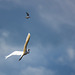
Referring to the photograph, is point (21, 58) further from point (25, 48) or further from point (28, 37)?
point (28, 37)

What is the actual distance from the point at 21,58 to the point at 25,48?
10.1 ft

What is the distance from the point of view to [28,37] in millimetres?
55438

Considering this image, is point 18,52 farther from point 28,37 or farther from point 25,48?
point 28,37

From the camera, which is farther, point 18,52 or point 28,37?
point 18,52

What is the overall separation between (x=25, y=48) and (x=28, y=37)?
4236 mm

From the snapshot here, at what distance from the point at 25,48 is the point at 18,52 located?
326 centimetres

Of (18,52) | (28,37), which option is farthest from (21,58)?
(28,37)

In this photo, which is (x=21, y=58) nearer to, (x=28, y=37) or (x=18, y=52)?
(x=18, y=52)

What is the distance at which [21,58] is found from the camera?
192ft

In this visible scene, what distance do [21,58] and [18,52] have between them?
8.30ft

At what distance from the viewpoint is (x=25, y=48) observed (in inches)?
2291

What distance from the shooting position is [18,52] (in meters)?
60.3
